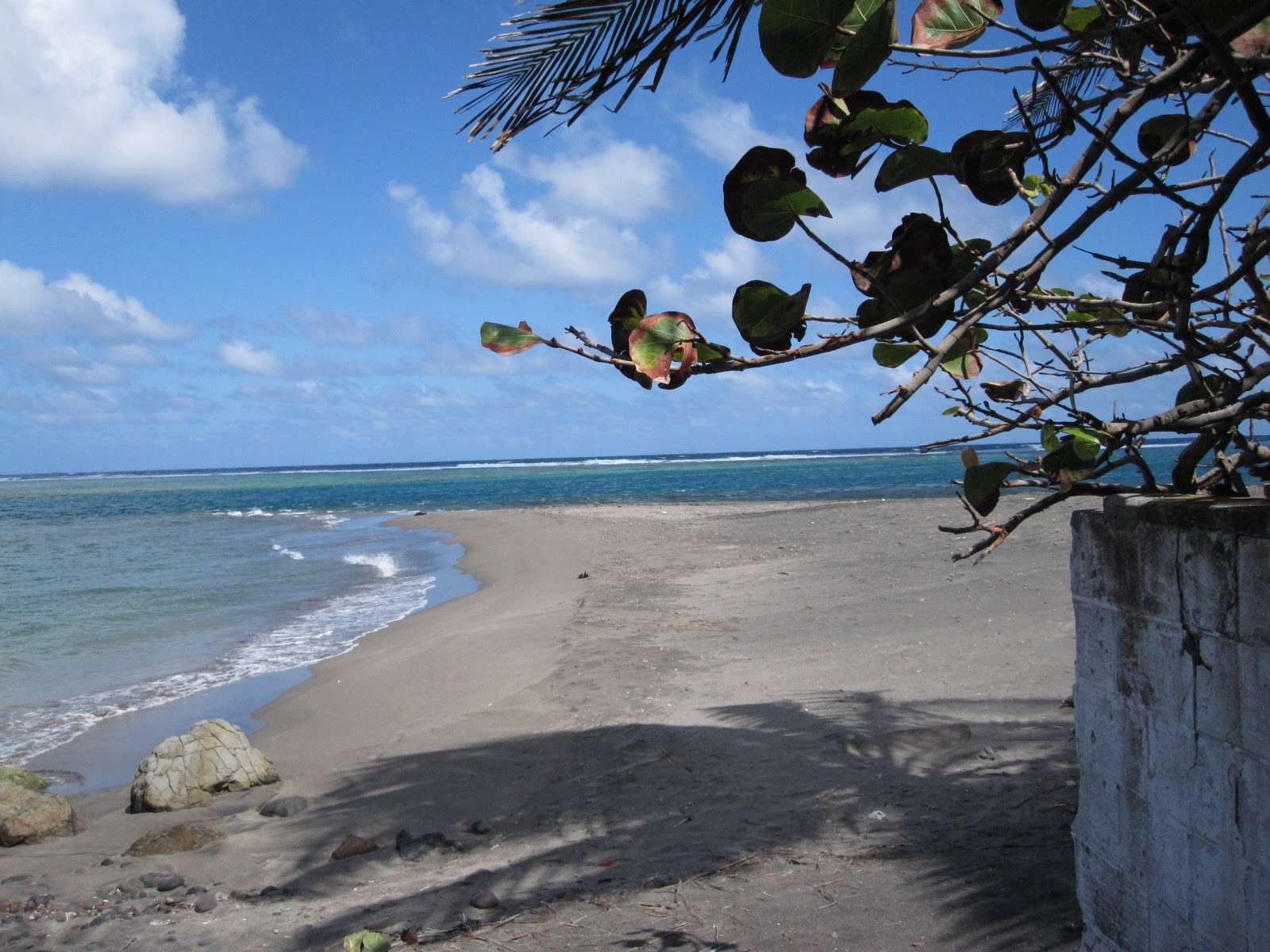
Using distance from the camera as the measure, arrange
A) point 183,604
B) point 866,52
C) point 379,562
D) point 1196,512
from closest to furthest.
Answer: point 866,52 → point 1196,512 → point 183,604 → point 379,562

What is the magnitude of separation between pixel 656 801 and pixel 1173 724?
9.00 ft

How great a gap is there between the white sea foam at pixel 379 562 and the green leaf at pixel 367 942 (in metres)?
12.9

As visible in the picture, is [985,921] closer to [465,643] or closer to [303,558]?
[465,643]

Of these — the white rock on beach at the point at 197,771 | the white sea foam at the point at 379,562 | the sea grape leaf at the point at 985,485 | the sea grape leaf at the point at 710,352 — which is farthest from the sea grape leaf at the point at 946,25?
the white sea foam at the point at 379,562

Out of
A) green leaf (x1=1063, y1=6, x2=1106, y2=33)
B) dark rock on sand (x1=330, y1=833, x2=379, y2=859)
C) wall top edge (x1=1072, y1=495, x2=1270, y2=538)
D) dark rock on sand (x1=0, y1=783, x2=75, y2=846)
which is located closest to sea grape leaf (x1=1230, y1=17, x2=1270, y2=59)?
green leaf (x1=1063, y1=6, x2=1106, y2=33)

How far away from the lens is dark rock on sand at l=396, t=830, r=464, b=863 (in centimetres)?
413

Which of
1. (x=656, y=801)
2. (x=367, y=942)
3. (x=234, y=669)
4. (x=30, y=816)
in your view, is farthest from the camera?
(x=234, y=669)

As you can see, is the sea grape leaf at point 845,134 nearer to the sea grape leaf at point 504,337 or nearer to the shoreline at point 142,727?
the sea grape leaf at point 504,337

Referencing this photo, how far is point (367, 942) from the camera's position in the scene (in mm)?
3168

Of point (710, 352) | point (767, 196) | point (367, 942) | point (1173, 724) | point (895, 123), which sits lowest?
point (367, 942)

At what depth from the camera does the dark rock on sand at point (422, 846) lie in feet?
13.6

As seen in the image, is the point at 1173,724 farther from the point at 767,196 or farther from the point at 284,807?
the point at 284,807

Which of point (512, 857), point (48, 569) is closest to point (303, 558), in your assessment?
point (48, 569)

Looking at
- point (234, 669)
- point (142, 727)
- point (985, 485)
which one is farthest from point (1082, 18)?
point (234, 669)
